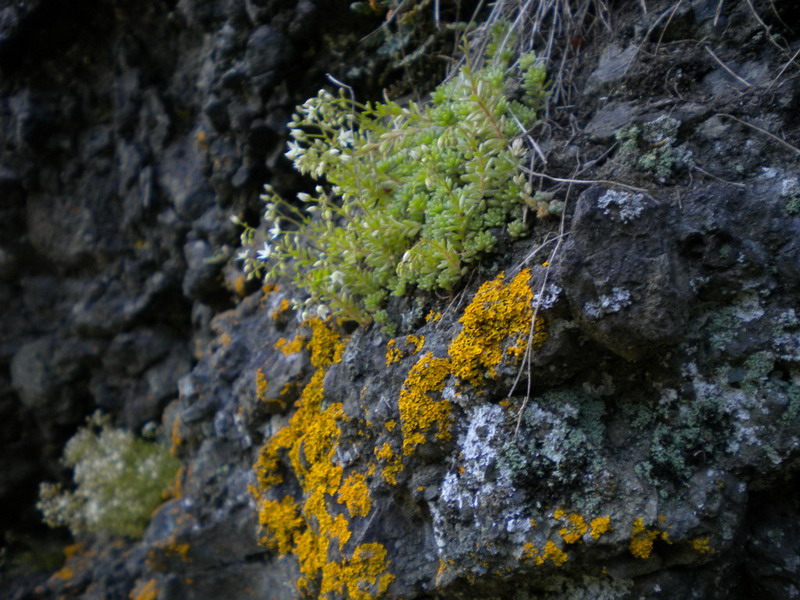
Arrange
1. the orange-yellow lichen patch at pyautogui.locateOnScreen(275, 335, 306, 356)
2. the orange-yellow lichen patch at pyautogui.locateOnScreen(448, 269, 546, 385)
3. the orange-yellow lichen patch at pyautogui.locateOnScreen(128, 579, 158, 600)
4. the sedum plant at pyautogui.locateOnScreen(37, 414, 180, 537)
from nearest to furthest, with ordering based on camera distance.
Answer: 1. the orange-yellow lichen patch at pyautogui.locateOnScreen(448, 269, 546, 385)
2. the orange-yellow lichen patch at pyautogui.locateOnScreen(275, 335, 306, 356)
3. the orange-yellow lichen patch at pyautogui.locateOnScreen(128, 579, 158, 600)
4. the sedum plant at pyautogui.locateOnScreen(37, 414, 180, 537)

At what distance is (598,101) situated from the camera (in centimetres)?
243

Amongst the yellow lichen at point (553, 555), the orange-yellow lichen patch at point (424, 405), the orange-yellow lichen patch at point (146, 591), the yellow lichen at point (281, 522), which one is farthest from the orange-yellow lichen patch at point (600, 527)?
the orange-yellow lichen patch at point (146, 591)

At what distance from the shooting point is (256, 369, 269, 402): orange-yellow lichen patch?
119 inches

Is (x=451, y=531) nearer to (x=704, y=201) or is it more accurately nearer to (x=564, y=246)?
(x=564, y=246)

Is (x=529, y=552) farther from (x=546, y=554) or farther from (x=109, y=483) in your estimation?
(x=109, y=483)

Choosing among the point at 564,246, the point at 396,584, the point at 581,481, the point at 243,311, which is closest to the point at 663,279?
the point at 564,246

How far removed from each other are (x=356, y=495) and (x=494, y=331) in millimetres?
892

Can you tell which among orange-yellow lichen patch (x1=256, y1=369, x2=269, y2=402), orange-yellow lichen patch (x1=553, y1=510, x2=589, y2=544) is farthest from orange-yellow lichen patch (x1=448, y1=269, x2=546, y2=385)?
orange-yellow lichen patch (x1=256, y1=369, x2=269, y2=402)

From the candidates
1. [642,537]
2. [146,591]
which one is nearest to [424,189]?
[642,537]

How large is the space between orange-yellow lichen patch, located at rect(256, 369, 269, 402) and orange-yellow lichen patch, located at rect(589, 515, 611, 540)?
1758mm

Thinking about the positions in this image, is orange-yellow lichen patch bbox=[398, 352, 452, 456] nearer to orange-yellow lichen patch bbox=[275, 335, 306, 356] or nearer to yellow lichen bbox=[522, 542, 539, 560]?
yellow lichen bbox=[522, 542, 539, 560]

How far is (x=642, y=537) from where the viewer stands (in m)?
1.81

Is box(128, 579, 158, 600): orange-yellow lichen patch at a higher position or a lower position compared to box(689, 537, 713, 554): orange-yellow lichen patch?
lower

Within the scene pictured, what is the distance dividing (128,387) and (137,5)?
9.22 feet
